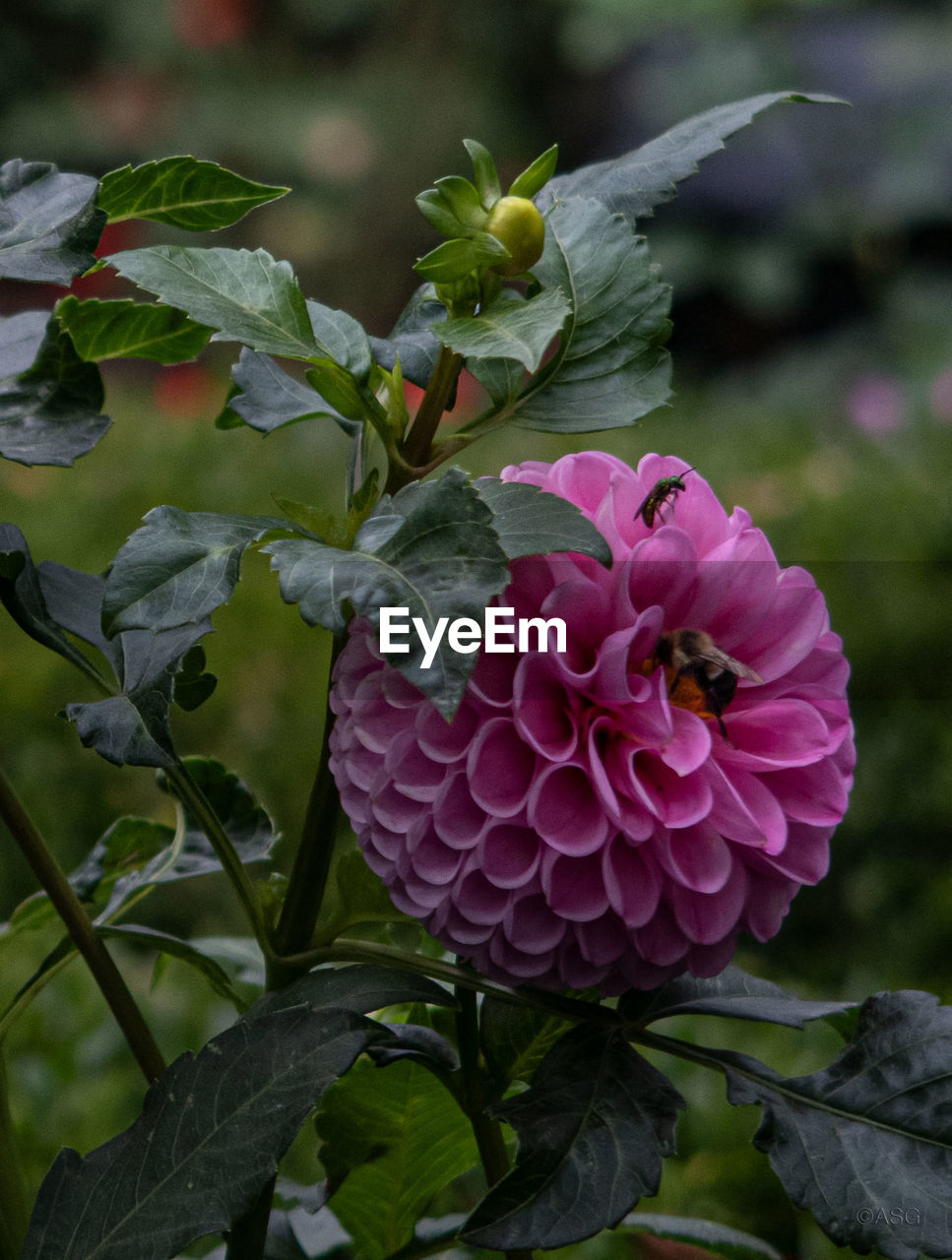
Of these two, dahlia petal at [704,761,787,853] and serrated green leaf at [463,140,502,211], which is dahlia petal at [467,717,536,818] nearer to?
Answer: dahlia petal at [704,761,787,853]

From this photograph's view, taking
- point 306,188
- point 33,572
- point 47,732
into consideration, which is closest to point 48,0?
point 306,188

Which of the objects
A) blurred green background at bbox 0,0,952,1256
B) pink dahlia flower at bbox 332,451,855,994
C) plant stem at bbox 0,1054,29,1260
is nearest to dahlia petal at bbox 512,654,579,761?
pink dahlia flower at bbox 332,451,855,994

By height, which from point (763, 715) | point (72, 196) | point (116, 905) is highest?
point (72, 196)

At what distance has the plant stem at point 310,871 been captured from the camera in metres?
0.45

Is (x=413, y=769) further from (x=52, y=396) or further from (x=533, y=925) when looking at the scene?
(x=52, y=396)

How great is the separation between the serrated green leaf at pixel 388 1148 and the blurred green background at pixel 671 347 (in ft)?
0.72

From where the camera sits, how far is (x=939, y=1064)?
43 cm

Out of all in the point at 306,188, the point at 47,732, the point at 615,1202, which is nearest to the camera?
the point at 615,1202

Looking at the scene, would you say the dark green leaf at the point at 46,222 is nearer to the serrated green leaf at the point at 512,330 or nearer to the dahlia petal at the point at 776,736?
the serrated green leaf at the point at 512,330

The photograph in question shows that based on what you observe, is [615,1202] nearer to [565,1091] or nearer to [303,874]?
[565,1091]

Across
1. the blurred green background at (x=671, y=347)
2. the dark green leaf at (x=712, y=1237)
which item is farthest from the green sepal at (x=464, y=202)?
the blurred green background at (x=671, y=347)

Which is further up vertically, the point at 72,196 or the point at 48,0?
the point at 72,196

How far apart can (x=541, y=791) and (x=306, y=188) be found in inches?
155

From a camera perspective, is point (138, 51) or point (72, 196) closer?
point (72, 196)
